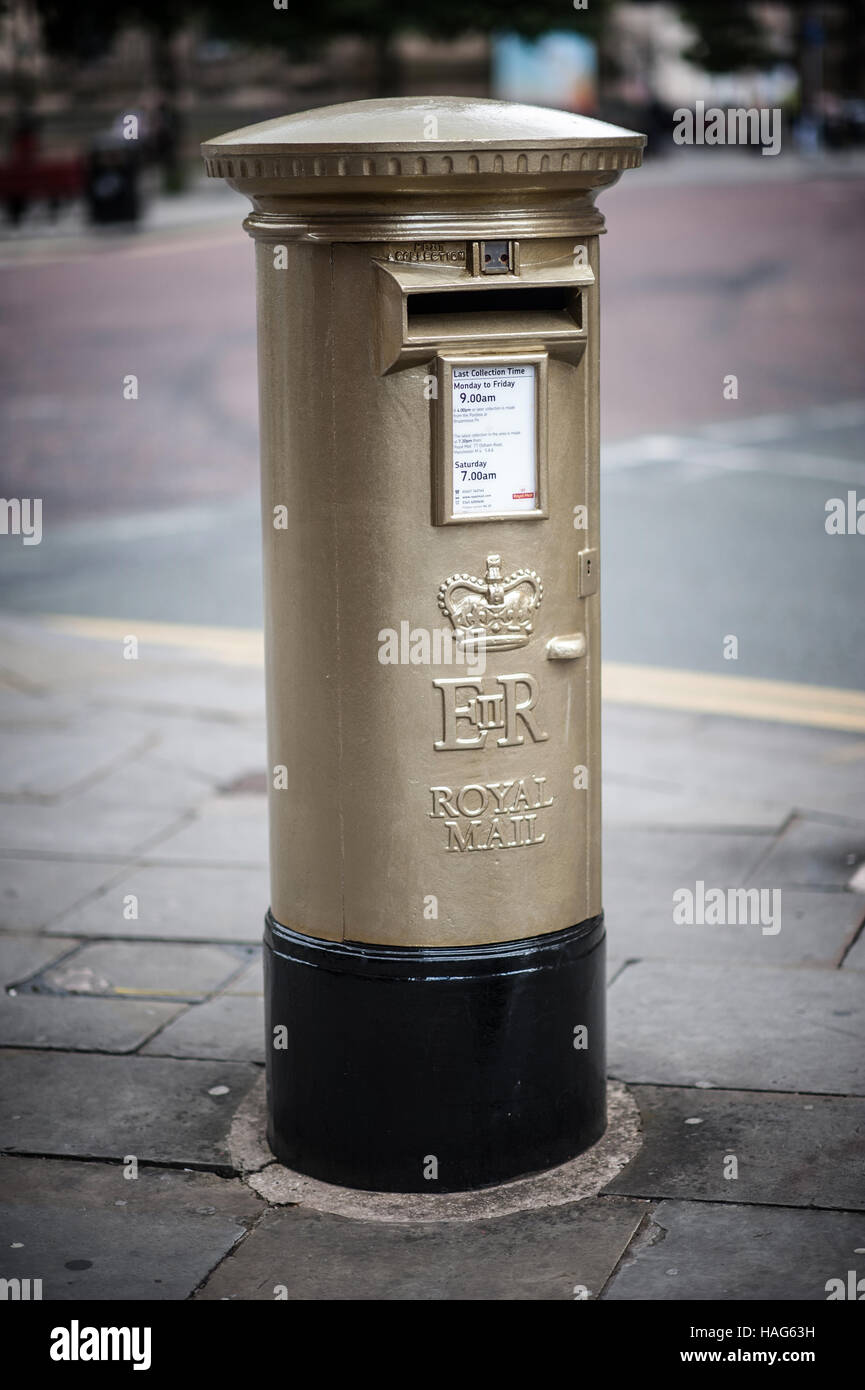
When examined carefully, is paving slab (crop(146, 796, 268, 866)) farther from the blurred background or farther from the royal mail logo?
the blurred background

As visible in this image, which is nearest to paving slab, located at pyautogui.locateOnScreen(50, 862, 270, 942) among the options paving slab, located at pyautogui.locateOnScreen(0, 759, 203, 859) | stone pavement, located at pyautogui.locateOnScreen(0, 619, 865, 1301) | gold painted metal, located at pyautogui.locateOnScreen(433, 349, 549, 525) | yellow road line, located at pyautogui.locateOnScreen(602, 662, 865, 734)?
stone pavement, located at pyautogui.locateOnScreen(0, 619, 865, 1301)

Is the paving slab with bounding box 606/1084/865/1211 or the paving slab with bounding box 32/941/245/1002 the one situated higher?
the paving slab with bounding box 32/941/245/1002

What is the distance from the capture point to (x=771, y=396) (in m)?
14.0

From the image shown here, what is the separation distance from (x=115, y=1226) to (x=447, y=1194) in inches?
27.2

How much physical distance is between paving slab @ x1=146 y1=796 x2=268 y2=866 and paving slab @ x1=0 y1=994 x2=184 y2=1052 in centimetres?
102

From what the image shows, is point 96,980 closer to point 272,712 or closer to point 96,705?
point 272,712

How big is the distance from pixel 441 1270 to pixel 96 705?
168 inches

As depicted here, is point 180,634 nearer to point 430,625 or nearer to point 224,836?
point 224,836

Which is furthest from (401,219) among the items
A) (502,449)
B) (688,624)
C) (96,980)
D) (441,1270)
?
(688,624)

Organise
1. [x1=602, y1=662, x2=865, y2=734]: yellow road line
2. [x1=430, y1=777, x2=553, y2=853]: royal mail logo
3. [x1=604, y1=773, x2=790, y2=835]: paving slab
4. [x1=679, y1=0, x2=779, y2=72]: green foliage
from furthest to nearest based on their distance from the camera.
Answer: [x1=679, y1=0, x2=779, y2=72]: green foliage → [x1=602, y1=662, x2=865, y2=734]: yellow road line → [x1=604, y1=773, x2=790, y2=835]: paving slab → [x1=430, y1=777, x2=553, y2=853]: royal mail logo

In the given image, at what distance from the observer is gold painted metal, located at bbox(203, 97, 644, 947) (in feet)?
10.8

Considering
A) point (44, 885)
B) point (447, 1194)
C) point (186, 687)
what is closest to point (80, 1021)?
point (44, 885)

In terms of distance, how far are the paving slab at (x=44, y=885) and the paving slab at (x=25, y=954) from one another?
89 mm
